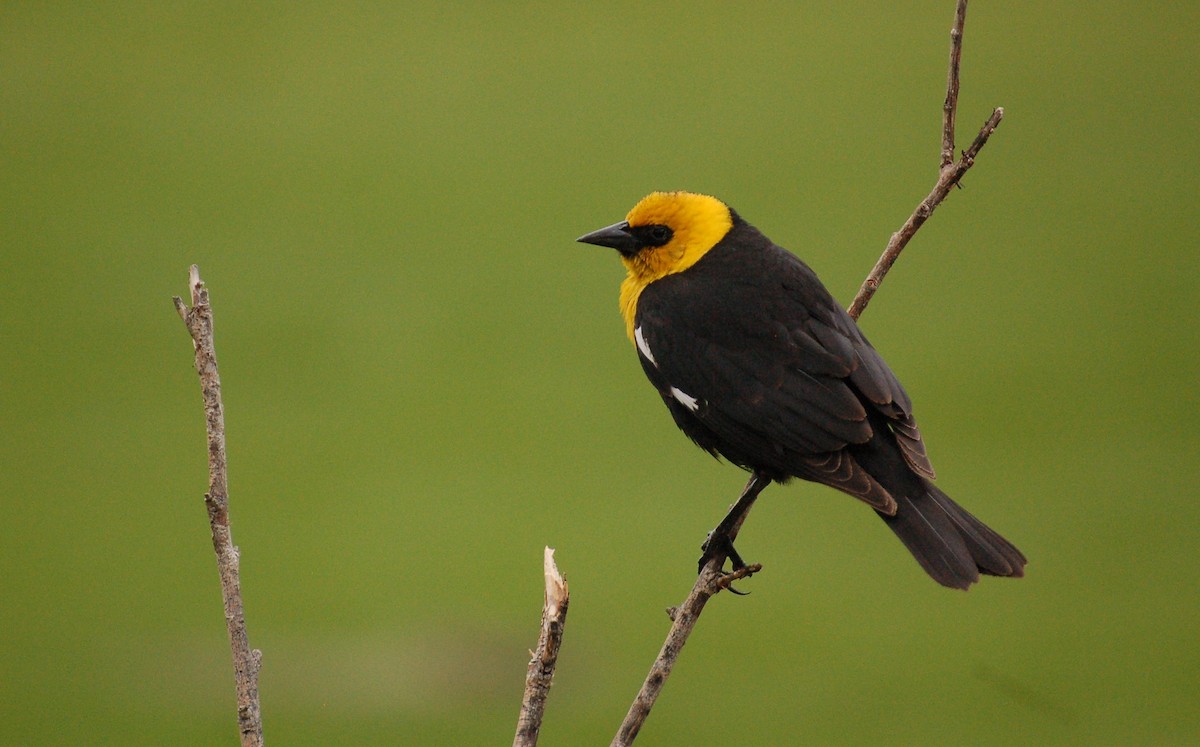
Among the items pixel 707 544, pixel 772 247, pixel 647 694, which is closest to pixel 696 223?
pixel 772 247

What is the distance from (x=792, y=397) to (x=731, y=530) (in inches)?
9.0

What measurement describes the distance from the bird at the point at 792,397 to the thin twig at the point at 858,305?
0.09 m

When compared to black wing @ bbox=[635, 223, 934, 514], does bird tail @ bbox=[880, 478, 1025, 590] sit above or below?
below

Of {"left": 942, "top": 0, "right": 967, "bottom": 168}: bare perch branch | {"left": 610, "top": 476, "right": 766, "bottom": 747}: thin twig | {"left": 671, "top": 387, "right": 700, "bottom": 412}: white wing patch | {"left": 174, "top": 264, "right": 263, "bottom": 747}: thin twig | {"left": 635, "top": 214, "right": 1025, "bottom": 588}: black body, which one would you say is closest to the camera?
{"left": 174, "top": 264, "right": 263, "bottom": 747}: thin twig

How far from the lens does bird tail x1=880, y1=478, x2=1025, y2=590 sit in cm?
159

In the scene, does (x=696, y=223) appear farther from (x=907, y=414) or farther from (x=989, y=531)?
(x=989, y=531)

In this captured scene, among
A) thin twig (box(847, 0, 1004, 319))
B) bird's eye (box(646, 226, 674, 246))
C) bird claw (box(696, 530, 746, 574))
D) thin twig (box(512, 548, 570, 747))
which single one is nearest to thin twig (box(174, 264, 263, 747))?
thin twig (box(512, 548, 570, 747))

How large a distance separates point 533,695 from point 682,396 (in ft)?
2.48

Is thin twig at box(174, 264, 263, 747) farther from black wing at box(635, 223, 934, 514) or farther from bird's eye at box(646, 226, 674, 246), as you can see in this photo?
bird's eye at box(646, 226, 674, 246)

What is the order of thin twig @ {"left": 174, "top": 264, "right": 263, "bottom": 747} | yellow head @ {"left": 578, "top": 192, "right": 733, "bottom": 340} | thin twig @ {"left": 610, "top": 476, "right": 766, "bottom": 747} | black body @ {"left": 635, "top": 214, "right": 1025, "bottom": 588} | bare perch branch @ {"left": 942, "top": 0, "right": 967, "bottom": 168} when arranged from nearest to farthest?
thin twig @ {"left": 174, "top": 264, "right": 263, "bottom": 747} < thin twig @ {"left": 610, "top": 476, "right": 766, "bottom": 747} < bare perch branch @ {"left": 942, "top": 0, "right": 967, "bottom": 168} < black body @ {"left": 635, "top": 214, "right": 1025, "bottom": 588} < yellow head @ {"left": 578, "top": 192, "right": 733, "bottom": 340}

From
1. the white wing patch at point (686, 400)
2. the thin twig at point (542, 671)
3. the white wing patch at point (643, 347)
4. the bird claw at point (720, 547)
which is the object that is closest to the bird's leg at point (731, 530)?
the bird claw at point (720, 547)

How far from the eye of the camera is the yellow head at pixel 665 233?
2.01m

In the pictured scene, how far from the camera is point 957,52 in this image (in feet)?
4.94

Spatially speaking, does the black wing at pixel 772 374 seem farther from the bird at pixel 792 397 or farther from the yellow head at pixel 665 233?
the yellow head at pixel 665 233
